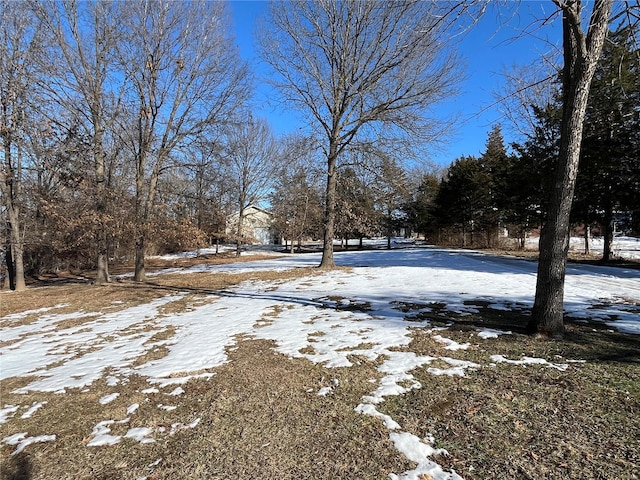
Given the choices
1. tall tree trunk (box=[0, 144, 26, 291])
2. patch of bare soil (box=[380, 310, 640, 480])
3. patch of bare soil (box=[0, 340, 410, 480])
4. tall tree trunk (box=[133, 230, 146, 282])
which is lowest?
patch of bare soil (box=[0, 340, 410, 480])

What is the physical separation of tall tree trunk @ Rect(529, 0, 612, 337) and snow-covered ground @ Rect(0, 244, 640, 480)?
796 mm

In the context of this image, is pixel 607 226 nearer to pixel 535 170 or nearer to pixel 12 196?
pixel 535 170

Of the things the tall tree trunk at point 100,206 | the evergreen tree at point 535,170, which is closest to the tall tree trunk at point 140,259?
the tall tree trunk at point 100,206

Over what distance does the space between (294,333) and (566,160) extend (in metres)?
4.39

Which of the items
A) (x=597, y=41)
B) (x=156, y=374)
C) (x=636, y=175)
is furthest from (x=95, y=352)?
(x=636, y=175)

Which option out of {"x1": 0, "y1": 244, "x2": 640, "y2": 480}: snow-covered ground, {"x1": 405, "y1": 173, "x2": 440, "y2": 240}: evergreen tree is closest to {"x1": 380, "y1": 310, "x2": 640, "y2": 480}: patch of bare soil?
{"x1": 0, "y1": 244, "x2": 640, "y2": 480}: snow-covered ground

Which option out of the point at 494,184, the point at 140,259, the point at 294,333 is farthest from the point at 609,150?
the point at 140,259

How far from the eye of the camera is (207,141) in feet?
42.3

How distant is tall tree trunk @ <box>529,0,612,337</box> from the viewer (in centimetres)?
426

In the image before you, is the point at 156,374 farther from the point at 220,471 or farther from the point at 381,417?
the point at 381,417

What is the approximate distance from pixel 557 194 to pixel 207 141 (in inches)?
455

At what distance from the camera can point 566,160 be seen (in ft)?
14.5

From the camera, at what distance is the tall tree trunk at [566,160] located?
4.26 metres

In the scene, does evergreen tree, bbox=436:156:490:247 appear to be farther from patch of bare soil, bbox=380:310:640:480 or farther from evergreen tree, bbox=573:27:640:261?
patch of bare soil, bbox=380:310:640:480
